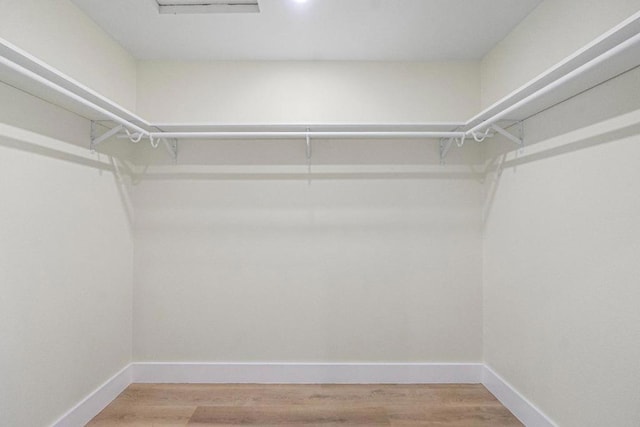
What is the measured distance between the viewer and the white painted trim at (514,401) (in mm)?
1730

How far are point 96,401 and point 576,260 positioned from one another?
109 inches

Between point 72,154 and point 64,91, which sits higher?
point 64,91

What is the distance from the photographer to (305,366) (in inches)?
90.6

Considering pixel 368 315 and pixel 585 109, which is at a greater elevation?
pixel 585 109

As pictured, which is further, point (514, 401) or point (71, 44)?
point (514, 401)

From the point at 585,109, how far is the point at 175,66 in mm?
2541

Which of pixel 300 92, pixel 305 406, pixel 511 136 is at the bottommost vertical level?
pixel 305 406

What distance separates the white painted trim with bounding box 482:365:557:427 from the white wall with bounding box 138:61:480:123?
1831 millimetres

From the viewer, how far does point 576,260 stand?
4.93 ft

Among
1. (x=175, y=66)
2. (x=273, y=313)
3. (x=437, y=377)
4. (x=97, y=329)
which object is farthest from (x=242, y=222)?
(x=437, y=377)

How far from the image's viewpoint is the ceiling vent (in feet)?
5.75

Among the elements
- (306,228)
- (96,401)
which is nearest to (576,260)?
(306,228)

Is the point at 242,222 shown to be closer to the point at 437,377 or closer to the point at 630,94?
the point at 437,377

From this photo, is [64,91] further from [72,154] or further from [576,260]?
[576,260]
